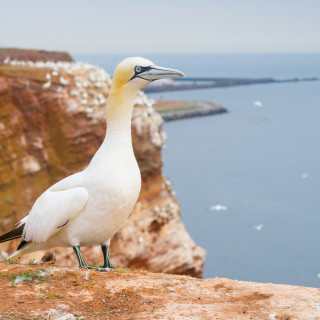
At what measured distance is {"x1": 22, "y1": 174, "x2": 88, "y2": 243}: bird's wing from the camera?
20.2ft

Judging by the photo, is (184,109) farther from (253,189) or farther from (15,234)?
(15,234)

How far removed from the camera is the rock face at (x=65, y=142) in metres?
24.3

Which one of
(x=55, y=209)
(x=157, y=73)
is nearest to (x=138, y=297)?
(x=55, y=209)

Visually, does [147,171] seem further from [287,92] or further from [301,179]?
[287,92]

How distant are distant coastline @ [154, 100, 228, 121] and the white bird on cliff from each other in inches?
2989

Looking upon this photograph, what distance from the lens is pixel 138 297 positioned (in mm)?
5527

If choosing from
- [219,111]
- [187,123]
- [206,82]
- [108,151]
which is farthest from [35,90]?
[206,82]

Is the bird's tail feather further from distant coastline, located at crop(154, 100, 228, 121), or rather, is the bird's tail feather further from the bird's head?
distant coastline, located at crop(154, 100, 228, 121)

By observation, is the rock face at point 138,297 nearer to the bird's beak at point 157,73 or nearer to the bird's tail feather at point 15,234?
the bird's tail feather at point 15,234

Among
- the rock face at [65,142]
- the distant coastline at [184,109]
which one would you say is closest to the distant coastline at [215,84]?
the distant coastline at [184,109]

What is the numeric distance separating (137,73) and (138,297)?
265 cm

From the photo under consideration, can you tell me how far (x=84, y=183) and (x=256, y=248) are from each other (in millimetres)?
42293

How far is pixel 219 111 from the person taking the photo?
3583 inches

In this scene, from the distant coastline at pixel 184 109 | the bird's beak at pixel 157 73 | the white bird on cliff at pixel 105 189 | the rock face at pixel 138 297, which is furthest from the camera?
the distant coastline at pixel 184 109
